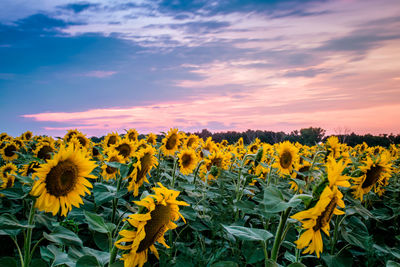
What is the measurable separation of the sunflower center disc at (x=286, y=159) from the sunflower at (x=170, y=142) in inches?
92.3

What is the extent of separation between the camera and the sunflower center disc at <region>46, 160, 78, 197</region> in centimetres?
275

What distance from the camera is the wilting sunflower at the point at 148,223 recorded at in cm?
192

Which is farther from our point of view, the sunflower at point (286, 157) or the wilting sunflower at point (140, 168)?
the sunflower at point (286, 157)

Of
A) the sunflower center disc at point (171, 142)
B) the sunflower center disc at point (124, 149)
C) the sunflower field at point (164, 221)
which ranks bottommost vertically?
the sunflower field at point (164, 221)

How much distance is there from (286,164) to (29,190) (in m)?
4.59

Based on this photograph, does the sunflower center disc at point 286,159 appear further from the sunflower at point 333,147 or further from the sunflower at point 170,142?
the sunflower at point 170,142

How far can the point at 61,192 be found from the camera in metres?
2.85

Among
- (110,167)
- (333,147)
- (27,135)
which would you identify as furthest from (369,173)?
(27,135)

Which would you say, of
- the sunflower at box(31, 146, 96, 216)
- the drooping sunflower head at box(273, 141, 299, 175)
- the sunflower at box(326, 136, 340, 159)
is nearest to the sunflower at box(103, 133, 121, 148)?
the drooping sunflower head at box(273, 141, 299, 175)

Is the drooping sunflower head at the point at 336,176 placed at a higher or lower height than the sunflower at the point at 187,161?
higher

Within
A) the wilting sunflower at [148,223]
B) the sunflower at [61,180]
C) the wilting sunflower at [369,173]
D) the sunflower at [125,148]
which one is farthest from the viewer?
the sunflower at [125,148]

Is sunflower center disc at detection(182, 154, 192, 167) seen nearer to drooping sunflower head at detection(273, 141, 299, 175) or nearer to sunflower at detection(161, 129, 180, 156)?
sunflower at detection(161, 129, 180, 156)

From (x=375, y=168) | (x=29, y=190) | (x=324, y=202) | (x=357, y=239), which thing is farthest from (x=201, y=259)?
(x=375, y=168)

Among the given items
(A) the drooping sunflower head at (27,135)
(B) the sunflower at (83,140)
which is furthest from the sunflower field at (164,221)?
(A) the drooping sunflower head at (27,135)
